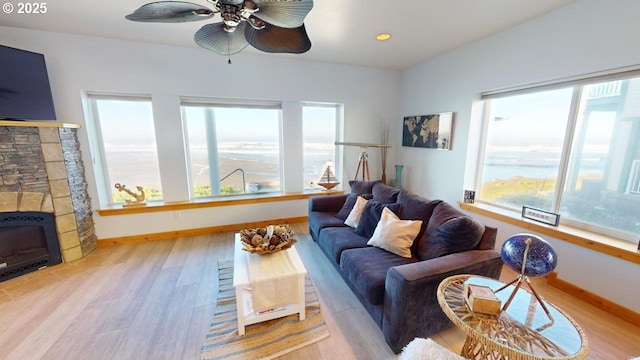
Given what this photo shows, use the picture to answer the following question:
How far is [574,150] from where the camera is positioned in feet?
→ 7.19

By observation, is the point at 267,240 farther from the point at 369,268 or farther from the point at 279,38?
the point at 279,38

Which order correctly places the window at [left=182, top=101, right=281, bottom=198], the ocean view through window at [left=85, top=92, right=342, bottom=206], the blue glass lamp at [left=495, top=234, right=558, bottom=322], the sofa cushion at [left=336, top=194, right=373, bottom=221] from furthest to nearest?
1. the window at [left=182, top=101, right=281, bottom=198]
2. the ocean view through window at [left=85, top=92, right=342, bottom=206]
3. the sofa cushion at [left=336, top=194, right=373, bottom=221]
4. the blue glass lamp at [left=495, top=234, right=558, bottom=322]

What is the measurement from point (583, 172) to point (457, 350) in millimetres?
1992

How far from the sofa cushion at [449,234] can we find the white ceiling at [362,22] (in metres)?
1.78

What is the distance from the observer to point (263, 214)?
3.70 m

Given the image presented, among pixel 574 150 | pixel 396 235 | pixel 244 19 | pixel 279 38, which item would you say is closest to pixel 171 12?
pixel 244 19

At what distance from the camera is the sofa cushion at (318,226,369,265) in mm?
2199

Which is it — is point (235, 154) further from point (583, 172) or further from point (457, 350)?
point (583, 172)

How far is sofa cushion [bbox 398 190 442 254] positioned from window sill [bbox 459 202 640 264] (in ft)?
3.70

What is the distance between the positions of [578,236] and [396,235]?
1.58 m

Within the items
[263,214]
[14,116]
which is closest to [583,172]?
[263,214]

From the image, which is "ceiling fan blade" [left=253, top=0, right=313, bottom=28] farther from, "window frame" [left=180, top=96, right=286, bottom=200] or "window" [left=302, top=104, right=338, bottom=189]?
"window" [left=302, top=104, right=338, bottom=189]

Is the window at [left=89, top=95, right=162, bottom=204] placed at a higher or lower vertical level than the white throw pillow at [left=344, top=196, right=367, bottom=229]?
higher

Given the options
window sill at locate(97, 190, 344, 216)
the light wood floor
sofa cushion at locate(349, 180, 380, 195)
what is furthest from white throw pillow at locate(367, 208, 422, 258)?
window sill at locate(97, 190, 344, 216)
